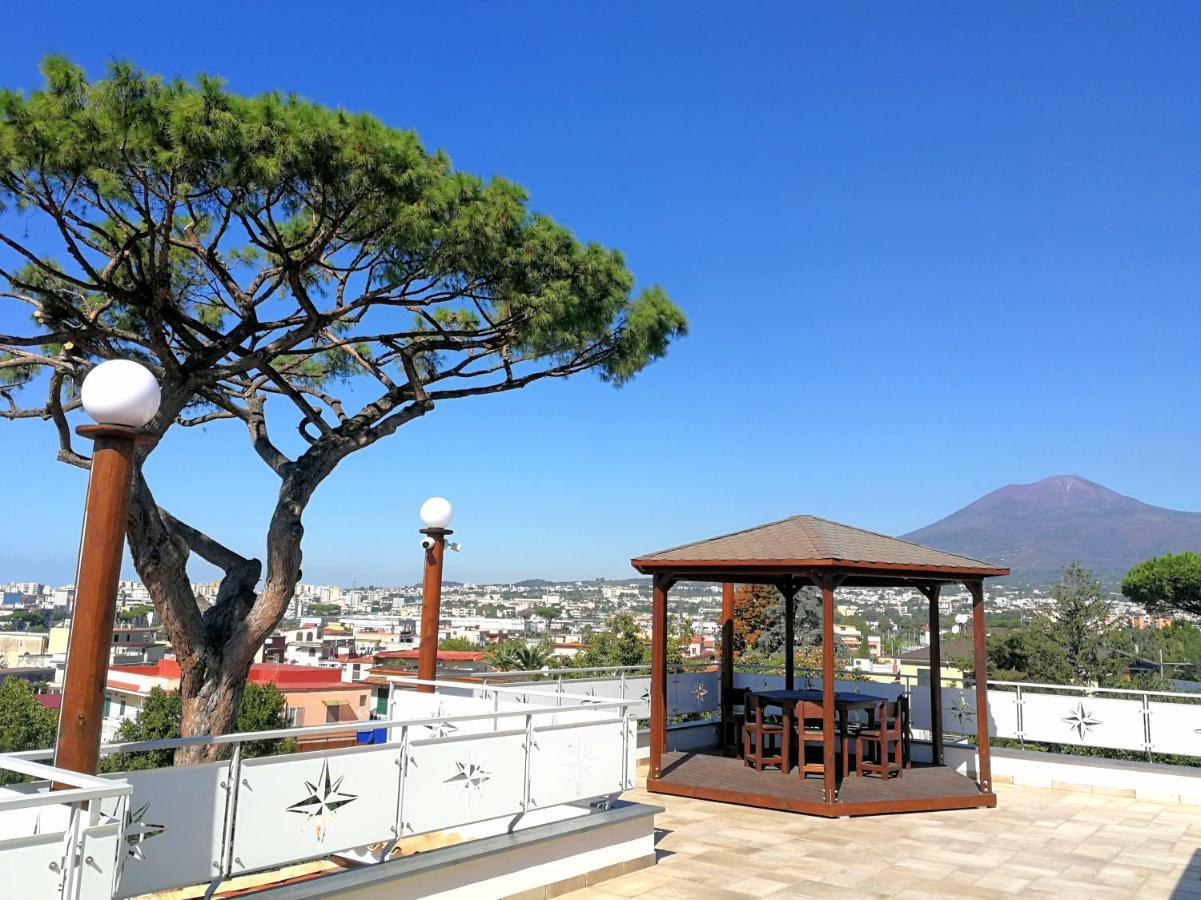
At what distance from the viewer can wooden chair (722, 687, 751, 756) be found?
32.3 feet

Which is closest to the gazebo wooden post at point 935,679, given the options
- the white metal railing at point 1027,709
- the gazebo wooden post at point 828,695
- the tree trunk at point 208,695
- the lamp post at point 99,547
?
the white metal railing at point 1027,709

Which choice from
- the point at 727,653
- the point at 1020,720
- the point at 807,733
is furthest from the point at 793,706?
the point at 1020,720

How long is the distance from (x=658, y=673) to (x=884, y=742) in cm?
238

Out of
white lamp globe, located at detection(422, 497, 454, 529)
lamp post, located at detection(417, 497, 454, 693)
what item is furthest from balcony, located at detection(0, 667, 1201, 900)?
white lamp globe, located at detection(422, 497, 454, 529)

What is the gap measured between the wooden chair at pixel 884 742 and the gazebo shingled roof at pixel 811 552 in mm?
1580

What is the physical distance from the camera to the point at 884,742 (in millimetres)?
8484

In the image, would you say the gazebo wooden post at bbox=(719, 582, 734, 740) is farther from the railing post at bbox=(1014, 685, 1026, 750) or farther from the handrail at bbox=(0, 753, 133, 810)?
the handrail at bbox=(0, 753, 133, 810)

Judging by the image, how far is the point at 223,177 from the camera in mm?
7523

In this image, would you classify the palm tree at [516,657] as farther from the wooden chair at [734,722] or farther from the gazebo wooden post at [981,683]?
the gazebo wooden post at [981,683]

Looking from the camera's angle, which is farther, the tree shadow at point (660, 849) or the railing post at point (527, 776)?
the tree shadow at point (660, 849)

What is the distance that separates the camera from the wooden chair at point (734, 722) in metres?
9.86

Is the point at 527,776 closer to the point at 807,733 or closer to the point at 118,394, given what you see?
the point at 118,394

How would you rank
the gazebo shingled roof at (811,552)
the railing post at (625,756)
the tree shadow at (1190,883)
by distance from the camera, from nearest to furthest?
1. the tree shadow at (1190,883)
2. the railing post at (625,756)
3. the gazebo shingled roof at (811,552)

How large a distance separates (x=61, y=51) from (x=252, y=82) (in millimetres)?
1512
